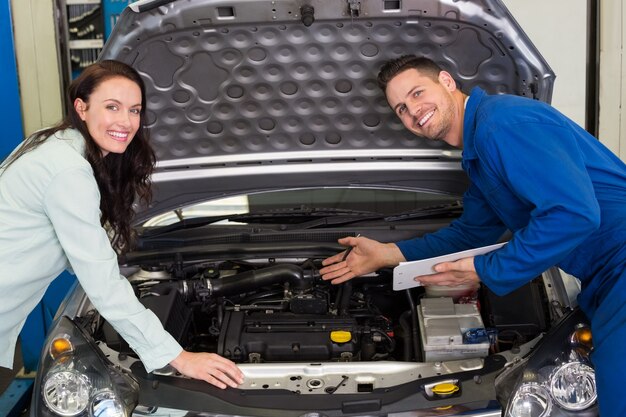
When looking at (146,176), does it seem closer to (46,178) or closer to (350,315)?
(46,178)

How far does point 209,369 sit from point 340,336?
0.42m

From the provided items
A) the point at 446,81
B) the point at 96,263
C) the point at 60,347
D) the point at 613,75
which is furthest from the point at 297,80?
the point at 613,75

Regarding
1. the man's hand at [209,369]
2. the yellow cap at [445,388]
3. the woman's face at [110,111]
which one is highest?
the woman's face at [110,111]

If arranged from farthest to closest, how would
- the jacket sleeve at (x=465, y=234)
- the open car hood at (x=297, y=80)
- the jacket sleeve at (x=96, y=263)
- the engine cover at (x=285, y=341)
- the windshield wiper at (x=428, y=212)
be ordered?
the windshield wiper at (x=428, y=212) < the jacket sleeve at (x=465, y=234) < the open car hood at (x=297, y=80) < the engine cover at (x=285, y=341) < the jacket sleeve at (x=96, y=263)

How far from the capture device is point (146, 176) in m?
2.12

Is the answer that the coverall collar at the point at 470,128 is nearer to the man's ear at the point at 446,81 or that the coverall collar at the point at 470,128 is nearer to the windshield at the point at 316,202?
the man's ear at the point at 446,81

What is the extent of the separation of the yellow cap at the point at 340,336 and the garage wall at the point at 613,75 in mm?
2672

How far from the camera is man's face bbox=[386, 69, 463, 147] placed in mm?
2025

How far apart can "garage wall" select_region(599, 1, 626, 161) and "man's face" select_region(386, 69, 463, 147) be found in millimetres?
2219

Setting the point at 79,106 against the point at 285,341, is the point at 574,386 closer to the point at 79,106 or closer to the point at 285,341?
the point at 285,341

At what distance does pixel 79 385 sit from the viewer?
1785mm

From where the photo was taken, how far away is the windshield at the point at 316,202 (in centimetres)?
267


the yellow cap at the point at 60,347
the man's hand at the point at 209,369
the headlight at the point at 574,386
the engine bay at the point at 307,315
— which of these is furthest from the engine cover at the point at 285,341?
the headlight at the point at 574,386

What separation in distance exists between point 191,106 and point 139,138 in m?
0.45
